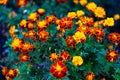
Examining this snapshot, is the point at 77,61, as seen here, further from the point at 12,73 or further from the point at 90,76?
the point at 12,73

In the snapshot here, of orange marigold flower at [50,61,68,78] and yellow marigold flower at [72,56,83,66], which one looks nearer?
orange marigold flower at [50,61,68,78]

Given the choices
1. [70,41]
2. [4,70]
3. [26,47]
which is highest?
[70,41]

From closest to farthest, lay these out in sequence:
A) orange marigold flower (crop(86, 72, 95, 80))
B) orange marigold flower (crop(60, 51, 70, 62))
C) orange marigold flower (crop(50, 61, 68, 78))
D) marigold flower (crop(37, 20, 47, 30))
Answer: orange marigold flower (crop(50, 61, 68, 78)) → orange marigold flower (crop(60, 51, 70, 62)) → orange marigold flower (crop(86, 72, 95, 80)) → marigold flower (crop(37, 20, 47, 30))

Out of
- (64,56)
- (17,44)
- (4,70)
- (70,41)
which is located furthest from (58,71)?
(4,70)

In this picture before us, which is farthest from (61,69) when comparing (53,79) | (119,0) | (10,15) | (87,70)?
(119,0)

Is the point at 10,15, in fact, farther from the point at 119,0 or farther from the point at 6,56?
the point at 119,0

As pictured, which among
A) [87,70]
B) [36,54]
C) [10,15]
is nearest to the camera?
[87,70]

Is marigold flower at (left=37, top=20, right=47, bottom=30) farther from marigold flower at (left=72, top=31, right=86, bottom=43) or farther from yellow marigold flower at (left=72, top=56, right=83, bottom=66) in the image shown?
yellow marigold flower at (left=72, top=56, right=83, bottom=66)

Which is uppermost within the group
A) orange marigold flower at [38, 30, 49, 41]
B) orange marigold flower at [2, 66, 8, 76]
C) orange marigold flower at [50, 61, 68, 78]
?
orange marigold flower at [38, 30, 49, 41]

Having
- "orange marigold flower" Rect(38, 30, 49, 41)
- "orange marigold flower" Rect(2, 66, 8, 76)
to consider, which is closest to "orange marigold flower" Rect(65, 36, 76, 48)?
"orange marigold flower" Rect(38, 30, 49, 41)

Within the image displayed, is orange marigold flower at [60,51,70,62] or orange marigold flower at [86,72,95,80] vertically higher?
orange marigold flower at [60,51,70,62]

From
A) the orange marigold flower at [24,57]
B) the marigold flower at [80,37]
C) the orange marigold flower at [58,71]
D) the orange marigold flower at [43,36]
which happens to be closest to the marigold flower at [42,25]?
the orange marigold flower at [43,36]
